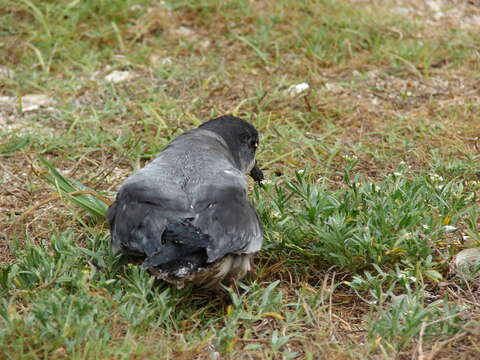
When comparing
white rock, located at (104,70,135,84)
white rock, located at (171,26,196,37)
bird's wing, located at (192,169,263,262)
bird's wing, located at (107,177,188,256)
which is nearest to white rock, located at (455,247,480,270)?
bird's wing, located at (192,169,263,262)

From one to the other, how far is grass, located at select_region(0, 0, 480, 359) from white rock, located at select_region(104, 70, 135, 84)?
2.7 inches

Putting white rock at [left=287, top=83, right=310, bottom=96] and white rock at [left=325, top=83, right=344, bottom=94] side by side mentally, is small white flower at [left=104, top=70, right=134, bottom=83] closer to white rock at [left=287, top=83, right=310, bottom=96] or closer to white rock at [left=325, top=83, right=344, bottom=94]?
white rock at [left=287, top=83, right=310, bottom=96]

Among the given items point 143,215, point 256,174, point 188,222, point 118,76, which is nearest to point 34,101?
point 118,76

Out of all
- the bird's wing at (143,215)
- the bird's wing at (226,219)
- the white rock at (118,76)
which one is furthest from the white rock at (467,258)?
the white rock at (118,76)

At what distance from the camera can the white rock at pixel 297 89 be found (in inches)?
250

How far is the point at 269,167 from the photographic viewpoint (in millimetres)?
5387

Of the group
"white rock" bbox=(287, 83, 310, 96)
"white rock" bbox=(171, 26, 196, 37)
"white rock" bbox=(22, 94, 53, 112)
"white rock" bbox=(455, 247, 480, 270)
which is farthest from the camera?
"white rock" bbox=(171, 26, 196, 37)

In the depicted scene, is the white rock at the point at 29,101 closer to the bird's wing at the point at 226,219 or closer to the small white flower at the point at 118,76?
the small white flower at the point at 118,76

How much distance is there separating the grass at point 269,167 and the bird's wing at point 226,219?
0.83ft

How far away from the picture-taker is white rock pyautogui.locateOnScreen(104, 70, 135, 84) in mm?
6647

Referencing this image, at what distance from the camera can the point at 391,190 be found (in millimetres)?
4246

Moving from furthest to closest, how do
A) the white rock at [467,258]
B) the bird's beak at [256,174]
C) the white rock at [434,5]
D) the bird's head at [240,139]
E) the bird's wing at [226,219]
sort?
1. the white rock at [434,5]
2. the bird's beak at [256,174]
3. the bird's head at [240,139]
4. the white rock at [467,258]
5. the bird's wing at [226,219]

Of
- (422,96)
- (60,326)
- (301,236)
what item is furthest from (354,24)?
(60,326)

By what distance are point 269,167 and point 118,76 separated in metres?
2.04
